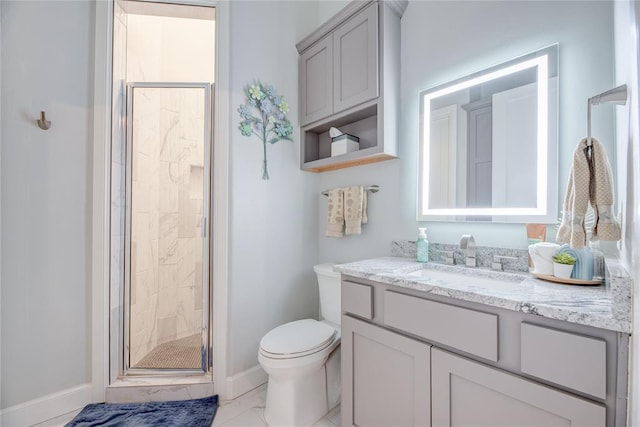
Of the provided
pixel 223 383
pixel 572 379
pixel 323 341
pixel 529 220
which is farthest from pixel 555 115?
pixel 223 383

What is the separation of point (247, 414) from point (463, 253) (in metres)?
1.49

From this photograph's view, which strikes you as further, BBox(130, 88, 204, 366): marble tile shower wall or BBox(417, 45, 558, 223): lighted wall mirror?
BBox(130, 88, 204, 366): marble tile shower wall

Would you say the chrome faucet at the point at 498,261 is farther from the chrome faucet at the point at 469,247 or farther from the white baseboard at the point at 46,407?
the white baseboard at the point at 46,407

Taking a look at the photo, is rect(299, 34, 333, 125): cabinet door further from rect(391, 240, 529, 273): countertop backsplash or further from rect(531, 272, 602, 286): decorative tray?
rect(531, 272, 602, 286): decorative tray

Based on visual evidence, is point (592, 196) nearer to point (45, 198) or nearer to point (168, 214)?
point (45, 198)

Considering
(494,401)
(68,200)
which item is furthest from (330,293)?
(68,200)

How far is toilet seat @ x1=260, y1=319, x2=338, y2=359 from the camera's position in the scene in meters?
1.38

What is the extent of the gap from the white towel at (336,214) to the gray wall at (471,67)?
0.13 meters

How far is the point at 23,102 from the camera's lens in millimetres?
1437

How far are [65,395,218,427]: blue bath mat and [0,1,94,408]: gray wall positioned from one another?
0.68 feet

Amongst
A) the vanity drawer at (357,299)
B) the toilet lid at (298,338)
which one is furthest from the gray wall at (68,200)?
the vanity drawer at (357,299)

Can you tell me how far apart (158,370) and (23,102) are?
67.7 inches

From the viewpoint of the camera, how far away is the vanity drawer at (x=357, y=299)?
4.04 ft

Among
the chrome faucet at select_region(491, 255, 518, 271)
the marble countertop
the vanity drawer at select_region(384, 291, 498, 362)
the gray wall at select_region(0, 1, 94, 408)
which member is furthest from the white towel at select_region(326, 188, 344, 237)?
the gray wall at select_region(0, 1, 94, 408)
